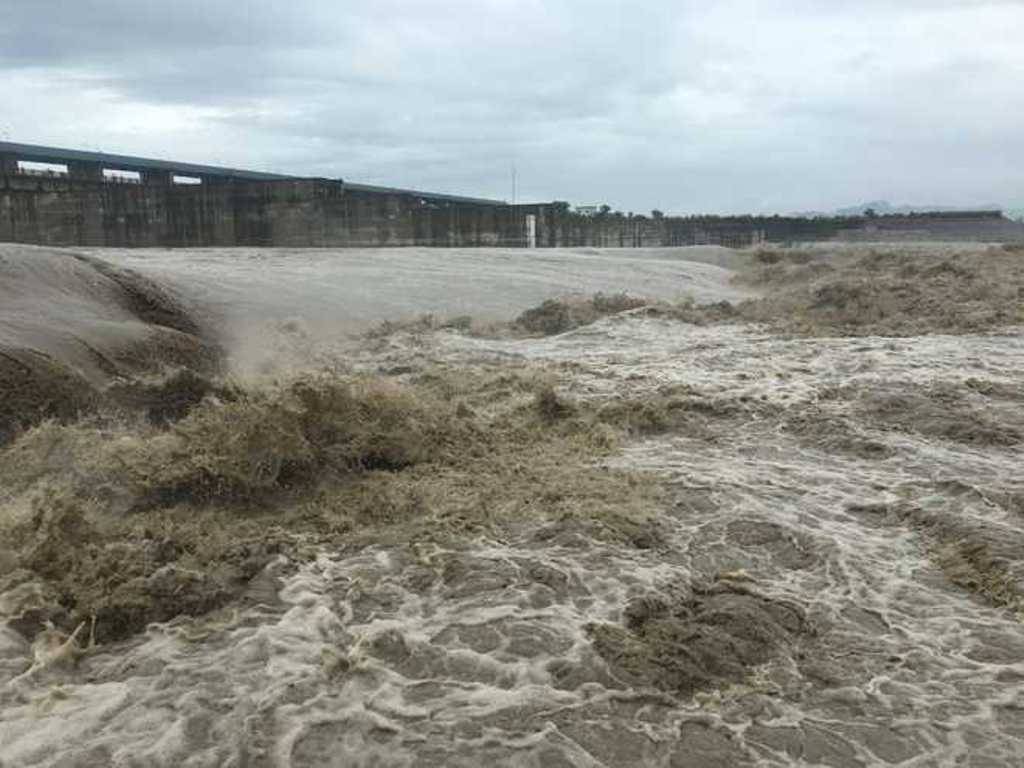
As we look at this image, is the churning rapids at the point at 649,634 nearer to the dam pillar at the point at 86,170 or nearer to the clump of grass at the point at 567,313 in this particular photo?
the clump of grass at the point at 567,313

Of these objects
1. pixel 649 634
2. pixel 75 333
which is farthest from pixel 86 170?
pixel 649 634

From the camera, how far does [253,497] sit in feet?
21.0

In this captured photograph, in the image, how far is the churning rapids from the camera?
12.3ft

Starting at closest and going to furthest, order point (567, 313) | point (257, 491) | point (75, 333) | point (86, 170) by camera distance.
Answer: point (257, 491)
point (75, 333)
point (567, 313)
point (86, 170)

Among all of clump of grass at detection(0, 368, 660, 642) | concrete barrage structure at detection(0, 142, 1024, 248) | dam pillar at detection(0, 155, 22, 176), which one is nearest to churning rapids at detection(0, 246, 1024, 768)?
clump of grass at detection(0, 368, 660, 642)

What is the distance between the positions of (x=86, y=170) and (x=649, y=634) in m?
43.6

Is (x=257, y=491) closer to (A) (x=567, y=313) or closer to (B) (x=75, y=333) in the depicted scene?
(B) (x=75, y=333)

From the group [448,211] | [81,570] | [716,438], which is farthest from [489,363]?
[448,211]

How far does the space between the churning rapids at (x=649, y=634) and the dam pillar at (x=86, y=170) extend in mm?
33430

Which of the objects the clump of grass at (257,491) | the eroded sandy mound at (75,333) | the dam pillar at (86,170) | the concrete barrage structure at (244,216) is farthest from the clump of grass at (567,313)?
the dam pillar at (86,170)

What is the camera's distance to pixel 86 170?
1654 inches

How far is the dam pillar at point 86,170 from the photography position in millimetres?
38912

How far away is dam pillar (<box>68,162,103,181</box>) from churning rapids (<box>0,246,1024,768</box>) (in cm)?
3343

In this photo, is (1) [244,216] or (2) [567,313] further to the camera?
(1) [244,216]
